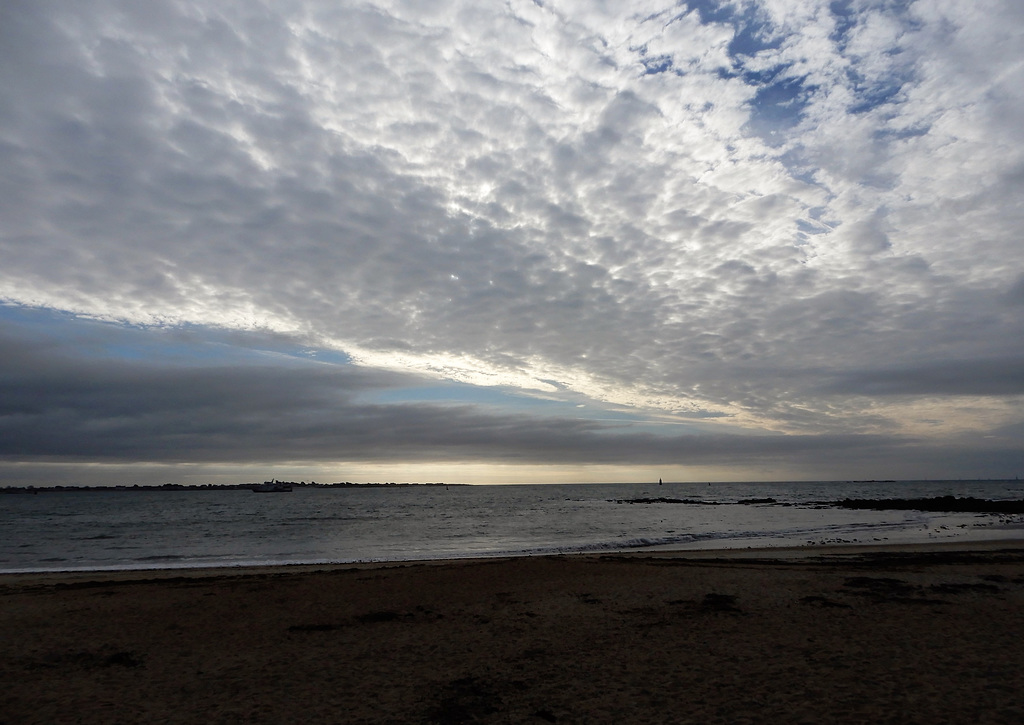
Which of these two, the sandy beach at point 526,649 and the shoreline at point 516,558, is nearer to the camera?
the sandy beach at point 526,649

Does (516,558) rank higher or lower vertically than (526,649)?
lower

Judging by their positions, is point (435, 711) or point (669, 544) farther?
point (669, 544)

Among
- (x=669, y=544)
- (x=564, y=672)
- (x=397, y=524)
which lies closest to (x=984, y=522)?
(x=669, y=544)

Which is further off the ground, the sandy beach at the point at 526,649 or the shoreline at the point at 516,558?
the sandy beach at the point at 526,649

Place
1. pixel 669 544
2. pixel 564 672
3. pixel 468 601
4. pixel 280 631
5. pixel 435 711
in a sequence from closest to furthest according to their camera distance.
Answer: pixel 435 711
pixel 564 672
pixel 280 631
pixel 468 601
pixel 669 544

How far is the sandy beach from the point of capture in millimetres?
8117

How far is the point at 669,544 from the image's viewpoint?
3322cm

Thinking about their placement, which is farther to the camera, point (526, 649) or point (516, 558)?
point (516, 558)

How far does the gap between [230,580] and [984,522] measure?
5451 centimetres

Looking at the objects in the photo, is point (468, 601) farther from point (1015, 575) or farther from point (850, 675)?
point (1015, 575)

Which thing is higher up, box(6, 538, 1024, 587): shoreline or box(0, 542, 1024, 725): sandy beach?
box(0, 542, 1024, 725): sandy beach

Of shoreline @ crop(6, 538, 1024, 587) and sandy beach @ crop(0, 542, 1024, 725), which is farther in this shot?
shoreline @ crop(6, 538, 1024, 587)

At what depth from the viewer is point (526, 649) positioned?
432 inches

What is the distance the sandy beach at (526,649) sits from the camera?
8.12 m
